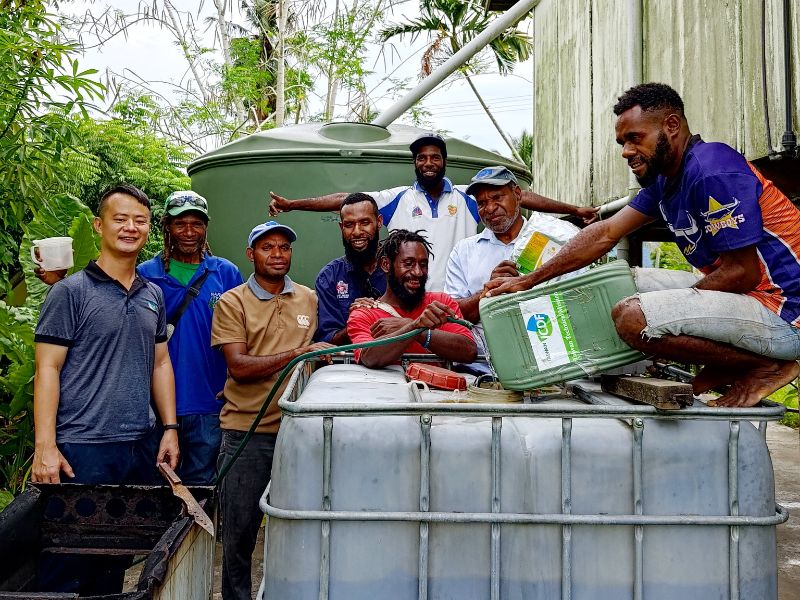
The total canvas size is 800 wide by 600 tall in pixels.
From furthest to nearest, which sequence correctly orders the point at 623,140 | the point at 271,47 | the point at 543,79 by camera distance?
1. the point at 271,47
2. the point at 543,79
3. the point at 623,140

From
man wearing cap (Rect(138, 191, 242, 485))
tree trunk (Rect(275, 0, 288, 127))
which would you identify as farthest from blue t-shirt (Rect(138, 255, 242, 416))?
tree trunk (Rect(275, 0, 288, 127))

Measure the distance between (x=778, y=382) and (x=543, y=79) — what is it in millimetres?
8271

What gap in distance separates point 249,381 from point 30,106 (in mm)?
2903

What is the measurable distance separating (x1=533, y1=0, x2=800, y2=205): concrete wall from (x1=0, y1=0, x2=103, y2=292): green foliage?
4160 mm

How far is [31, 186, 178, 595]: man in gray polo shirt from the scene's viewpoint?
326 centimetres

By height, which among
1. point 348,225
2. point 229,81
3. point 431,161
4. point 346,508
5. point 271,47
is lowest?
point 346,508

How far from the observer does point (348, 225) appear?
429 centimetres

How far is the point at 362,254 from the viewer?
4.28 metres

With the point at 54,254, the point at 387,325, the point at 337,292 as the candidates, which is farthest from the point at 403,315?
the point at 54,254

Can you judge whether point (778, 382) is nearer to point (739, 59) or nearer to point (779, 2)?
point (779, 2)

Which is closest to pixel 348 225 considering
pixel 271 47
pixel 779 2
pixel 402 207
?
pixel 402 207

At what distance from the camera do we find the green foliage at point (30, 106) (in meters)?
5.06

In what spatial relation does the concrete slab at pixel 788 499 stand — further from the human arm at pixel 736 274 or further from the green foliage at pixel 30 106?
the green foliage at pixel 30 106

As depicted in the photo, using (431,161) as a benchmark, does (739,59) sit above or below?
above
